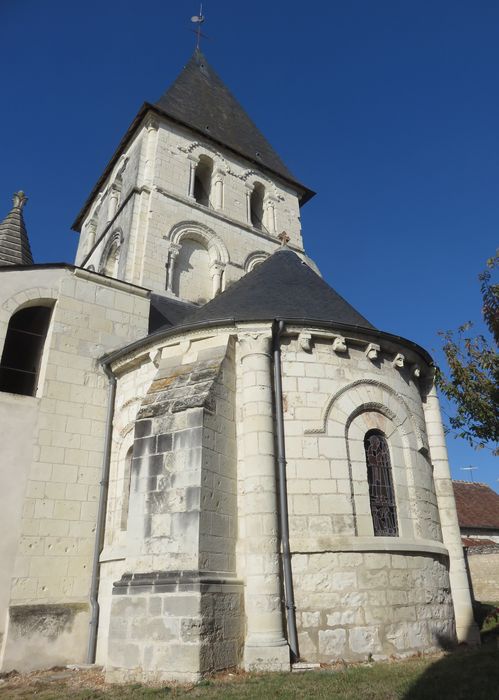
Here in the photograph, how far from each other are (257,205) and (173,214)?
17.3ft

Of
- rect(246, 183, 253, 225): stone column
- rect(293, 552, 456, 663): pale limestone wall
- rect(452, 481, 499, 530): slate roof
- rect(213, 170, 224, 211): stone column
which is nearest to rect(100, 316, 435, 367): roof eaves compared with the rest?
rect(293, 552, 456, 663): pale limestone wall

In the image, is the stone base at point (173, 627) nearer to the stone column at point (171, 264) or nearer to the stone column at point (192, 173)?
the stone column at point (171, 264)

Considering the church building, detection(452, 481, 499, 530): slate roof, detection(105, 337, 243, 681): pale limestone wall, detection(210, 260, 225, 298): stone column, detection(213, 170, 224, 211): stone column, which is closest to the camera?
detection(105, 337, 243, 681): pale limestone wall

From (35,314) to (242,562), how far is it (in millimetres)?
6371

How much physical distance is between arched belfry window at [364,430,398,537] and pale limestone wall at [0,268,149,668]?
427cm

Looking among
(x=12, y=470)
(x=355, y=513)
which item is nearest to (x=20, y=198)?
(x=12, y=470)

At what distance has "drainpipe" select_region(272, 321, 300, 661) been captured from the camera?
6.25 metres

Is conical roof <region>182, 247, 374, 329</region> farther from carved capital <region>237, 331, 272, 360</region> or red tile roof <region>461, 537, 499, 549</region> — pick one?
red tile roof <region>461, 537, 499, 549</region>

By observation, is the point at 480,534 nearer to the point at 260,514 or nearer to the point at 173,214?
the point at 173,214

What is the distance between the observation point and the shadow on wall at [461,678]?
4.53 metres

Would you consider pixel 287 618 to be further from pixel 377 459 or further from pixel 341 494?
pixel 377 459

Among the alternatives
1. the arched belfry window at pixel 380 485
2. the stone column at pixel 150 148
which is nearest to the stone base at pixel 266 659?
the arched belfry window at pixel 380 485

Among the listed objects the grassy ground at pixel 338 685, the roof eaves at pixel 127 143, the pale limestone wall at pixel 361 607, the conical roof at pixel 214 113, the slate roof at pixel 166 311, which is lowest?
the grassy ground at pixel 338 685

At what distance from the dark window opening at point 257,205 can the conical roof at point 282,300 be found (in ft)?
34.3
